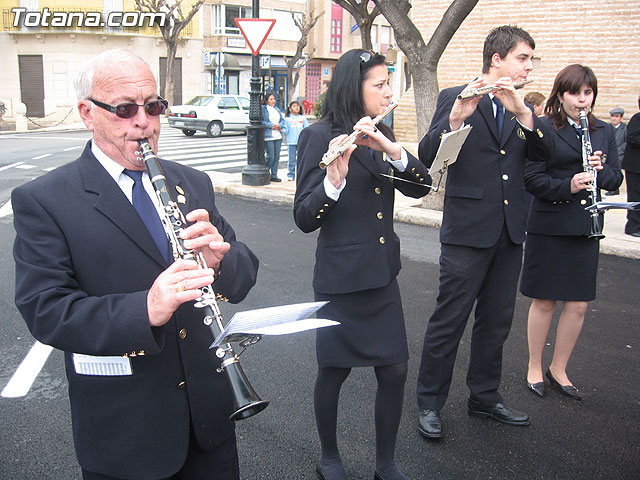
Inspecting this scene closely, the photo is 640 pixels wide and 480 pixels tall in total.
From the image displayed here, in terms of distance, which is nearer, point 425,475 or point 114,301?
point 114,301

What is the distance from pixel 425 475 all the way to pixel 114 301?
6.72 feet

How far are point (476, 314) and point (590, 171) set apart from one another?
3.69 feet

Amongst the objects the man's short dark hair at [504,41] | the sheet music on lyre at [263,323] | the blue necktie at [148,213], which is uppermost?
the man's short dark hair at [504,41]

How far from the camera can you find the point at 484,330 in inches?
140

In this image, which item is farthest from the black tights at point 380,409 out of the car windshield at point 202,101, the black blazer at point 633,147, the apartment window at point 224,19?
the apartment window at point 224,19

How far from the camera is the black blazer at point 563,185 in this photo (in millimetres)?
3777

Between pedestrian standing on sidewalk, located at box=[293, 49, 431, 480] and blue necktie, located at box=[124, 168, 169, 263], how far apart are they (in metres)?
0.97

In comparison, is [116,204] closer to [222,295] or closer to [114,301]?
[114,301]

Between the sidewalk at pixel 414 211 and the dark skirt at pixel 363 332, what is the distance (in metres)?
5.57

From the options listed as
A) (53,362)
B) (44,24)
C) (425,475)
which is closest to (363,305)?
(425,475)

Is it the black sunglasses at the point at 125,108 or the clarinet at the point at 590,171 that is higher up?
the black sunglasses at the point at 125,108

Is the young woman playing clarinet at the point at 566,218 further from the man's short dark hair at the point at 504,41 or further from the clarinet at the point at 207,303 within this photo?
the clarinet at the point at 207,303

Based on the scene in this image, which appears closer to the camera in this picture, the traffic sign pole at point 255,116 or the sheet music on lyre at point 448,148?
the sheet music on lyre at point 448,148

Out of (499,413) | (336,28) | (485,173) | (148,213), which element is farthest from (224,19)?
(148,213)
